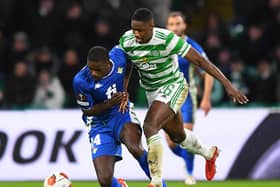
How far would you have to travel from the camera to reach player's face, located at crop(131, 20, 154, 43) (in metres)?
10.9

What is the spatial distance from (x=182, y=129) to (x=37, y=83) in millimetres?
5860

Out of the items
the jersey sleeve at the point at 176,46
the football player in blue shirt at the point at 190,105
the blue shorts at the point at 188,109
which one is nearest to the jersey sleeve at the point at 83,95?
the jersey sleeve at the point at 176,46

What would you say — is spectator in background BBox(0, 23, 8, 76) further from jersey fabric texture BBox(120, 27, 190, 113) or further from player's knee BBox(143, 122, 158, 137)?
player's knee BBox(143, 122, 158, 137)

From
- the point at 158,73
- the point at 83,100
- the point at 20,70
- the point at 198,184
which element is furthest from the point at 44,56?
the point at 83,100

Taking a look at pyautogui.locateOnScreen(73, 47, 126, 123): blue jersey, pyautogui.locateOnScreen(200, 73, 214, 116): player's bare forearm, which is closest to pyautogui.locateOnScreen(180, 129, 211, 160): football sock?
pyautogui.locateOnScreen(73, 47, 126, 123): blue jersey

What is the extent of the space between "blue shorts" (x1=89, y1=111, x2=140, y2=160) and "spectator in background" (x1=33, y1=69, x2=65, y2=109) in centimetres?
627

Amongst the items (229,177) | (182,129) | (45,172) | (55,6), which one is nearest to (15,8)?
(55,6)

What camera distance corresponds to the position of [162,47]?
1116 centimetres

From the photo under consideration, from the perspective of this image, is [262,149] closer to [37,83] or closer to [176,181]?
[176,181]

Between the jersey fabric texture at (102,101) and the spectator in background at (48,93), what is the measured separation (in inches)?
243

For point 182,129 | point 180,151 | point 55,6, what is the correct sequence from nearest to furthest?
1. point 182,129
2. point 180,151
3. point 55,6

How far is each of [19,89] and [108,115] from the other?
6415 millimetres

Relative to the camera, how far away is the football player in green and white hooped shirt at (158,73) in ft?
35.3

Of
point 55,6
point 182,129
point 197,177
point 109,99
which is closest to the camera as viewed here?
point 109,99
